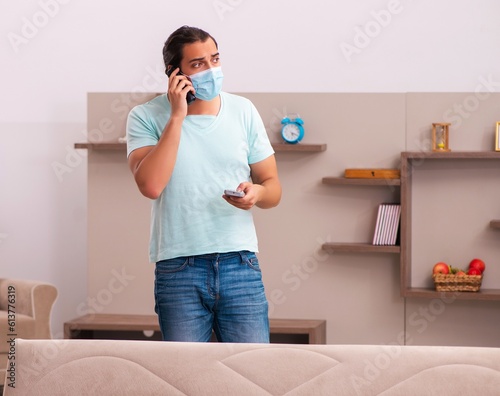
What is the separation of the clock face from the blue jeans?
2339 mm

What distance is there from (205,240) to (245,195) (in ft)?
0.47

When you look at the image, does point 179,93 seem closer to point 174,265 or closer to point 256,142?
point 256,142

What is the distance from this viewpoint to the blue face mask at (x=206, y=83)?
6.73ft

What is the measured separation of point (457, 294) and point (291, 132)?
1176 millimetres

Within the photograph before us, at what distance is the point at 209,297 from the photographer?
6.46 ft

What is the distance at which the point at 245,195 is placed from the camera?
1958 mm

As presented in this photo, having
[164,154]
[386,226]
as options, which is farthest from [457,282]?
[164,154]

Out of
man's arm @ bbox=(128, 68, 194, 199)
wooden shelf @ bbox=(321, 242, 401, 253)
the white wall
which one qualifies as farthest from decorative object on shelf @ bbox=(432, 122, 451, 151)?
man's arm @ bbox=(128, 68, 194, 199)

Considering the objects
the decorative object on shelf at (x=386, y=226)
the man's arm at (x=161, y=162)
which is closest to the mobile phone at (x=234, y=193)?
the man's arm at (x=161, y=162)

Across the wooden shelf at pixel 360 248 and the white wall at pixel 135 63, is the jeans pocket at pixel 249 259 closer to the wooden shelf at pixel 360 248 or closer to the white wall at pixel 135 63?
the wooden shelf at pixel 360 248

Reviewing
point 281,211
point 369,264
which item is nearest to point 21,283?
point 281,211

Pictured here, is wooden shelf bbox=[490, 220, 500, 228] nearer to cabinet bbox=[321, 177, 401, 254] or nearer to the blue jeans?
cabinet bbox=[321, 177, 401, 254]

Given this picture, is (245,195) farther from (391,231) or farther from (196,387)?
(391,231)

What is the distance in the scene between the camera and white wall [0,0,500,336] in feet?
16.4
